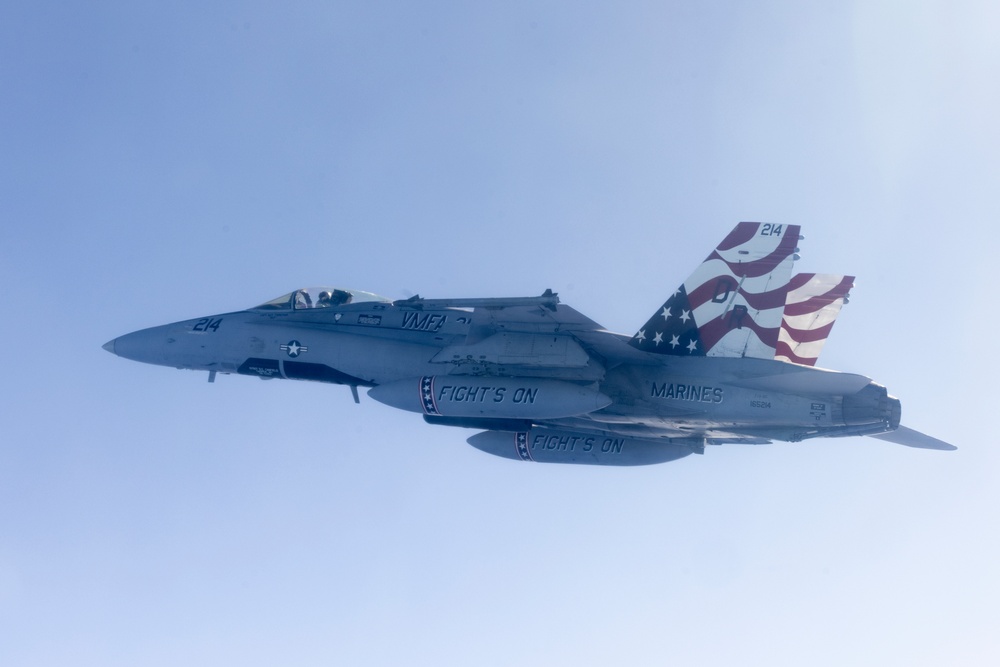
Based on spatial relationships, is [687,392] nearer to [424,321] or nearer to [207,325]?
[424,321]

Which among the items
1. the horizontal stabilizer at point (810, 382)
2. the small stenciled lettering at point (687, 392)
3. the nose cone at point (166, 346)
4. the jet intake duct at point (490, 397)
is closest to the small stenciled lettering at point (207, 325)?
the nose cone at point (166, 346)

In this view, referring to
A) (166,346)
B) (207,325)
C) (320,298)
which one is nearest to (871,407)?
(320,298)

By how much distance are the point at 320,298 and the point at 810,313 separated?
442 inches

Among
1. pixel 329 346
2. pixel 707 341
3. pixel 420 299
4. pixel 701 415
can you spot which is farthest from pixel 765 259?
pixel 329 346

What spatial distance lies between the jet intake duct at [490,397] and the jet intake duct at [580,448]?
2865 mm

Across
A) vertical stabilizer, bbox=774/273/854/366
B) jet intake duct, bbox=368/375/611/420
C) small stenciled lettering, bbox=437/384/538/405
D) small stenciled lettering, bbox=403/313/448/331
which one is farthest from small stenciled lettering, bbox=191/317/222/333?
vertical stabilizer, bbox=774/273/854/366

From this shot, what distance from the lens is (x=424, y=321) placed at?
20.3 metres

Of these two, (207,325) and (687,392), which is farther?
(207,325)

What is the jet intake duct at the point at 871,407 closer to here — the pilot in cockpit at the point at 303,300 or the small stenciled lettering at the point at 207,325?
the pilot in cockpit at the point at 303,300

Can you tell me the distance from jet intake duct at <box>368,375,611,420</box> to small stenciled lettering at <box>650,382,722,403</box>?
1.15m

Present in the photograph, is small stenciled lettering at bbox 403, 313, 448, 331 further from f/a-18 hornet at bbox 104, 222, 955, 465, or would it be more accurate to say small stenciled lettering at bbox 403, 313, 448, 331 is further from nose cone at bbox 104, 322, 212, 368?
nose cone at bbox 104, 322, 212, 368

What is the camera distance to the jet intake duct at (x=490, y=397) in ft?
58.4

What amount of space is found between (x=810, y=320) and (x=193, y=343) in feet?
46.1

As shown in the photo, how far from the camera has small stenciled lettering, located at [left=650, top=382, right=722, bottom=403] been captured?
17.8m
